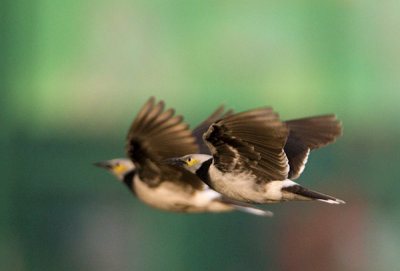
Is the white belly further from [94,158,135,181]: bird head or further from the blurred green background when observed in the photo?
the blurred green background

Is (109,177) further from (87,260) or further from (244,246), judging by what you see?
(244,246)

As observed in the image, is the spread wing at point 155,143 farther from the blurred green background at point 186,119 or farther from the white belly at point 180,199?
the blurred green background at point 186,119

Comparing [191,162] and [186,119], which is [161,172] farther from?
[186,119]

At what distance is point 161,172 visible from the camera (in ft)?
4.07

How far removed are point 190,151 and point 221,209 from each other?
23 cm

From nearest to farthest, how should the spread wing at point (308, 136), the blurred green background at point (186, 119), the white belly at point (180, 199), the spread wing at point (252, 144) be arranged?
the spread wing at point (252, 144) < the spread wing at point (308, 136) < the white belly at point (180, 199) < the blurred green background at point (186, 119)

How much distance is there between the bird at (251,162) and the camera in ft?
2.56

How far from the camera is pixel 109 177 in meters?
3.97

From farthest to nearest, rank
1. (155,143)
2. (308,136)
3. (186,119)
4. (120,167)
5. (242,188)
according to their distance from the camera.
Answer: (186,119), (120,167), (155,143), (308,136), (242,188)

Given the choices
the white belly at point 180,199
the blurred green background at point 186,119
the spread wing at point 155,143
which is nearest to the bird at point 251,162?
the spread wing at point 155,143

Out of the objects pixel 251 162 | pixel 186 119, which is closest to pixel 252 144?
pixel 251 162

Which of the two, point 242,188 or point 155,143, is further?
point 155,143

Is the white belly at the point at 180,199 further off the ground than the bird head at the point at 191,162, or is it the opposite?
the bird head at the point at 191,162

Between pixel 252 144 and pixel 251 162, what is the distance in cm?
3
